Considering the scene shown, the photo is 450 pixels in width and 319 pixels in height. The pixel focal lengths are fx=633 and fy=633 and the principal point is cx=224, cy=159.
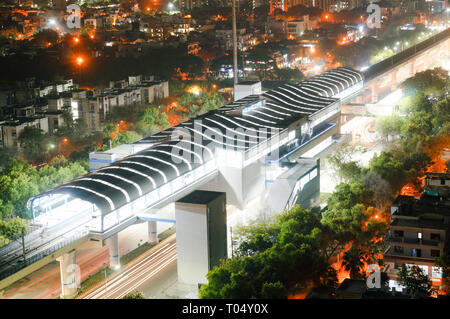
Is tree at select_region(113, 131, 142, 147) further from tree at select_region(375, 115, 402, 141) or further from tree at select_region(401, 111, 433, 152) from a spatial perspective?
tree at select_region(401, 111, 433, 152)

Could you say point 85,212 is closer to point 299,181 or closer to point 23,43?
point 299,181

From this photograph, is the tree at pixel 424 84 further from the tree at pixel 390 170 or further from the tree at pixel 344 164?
the tree at pixel 390 170

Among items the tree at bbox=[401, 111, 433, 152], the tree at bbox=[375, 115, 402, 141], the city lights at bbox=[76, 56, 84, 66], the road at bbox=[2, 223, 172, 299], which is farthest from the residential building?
the city lights at bbox=[76, 56, 84, 66]

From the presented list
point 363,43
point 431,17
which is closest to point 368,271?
point 363,43

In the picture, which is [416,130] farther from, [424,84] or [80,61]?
[80,61]

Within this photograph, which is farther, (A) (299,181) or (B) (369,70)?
(B) (369,70)

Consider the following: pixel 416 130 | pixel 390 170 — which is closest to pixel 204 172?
pixel 390 170

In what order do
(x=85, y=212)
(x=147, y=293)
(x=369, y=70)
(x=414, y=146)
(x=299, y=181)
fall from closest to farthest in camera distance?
(x=147, y=293) → (x=85, y=212) → (x=299, y=181) → (x=414, y=146) → (x=369, y=70)
